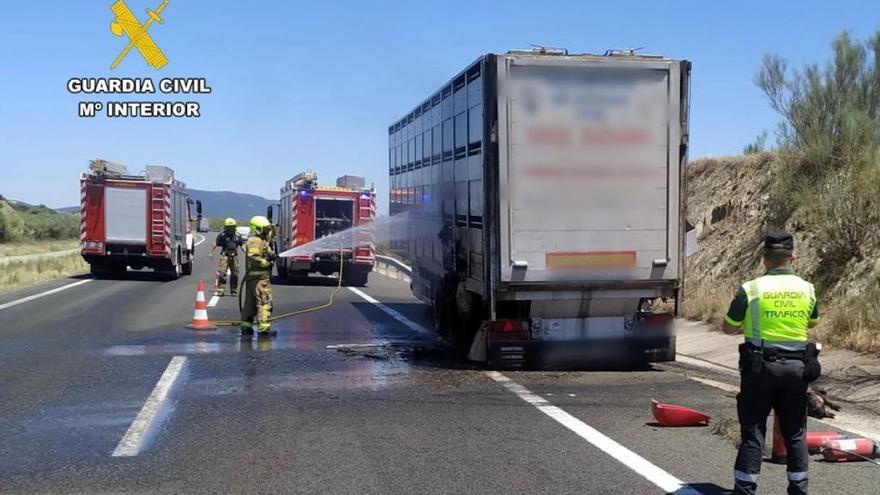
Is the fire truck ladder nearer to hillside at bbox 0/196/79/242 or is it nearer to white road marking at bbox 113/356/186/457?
white road marking at bbox 113/356/186/457

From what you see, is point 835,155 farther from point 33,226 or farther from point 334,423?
point 33,226

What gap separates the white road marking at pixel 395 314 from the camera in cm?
1441

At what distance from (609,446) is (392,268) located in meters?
25.2

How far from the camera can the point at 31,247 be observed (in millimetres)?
48875

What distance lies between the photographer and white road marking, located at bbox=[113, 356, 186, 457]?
6559 millimetres

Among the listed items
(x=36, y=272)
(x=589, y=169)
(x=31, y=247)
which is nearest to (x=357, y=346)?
(x=589, y=169)

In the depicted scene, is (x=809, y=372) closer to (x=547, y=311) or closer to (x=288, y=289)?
(x=547, y=311)

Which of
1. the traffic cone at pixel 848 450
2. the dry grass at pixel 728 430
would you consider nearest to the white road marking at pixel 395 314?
the dry grass at pixel 728 430

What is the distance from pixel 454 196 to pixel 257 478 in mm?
6143

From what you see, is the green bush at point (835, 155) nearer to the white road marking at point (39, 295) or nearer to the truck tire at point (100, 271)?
the white road marking at point (39, 295)

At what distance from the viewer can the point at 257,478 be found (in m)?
5.82

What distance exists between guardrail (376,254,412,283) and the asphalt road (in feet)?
47.5

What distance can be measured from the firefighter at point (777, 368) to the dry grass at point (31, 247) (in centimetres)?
4299

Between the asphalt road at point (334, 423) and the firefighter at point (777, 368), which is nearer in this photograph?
the firefighter at point (777, 368)
